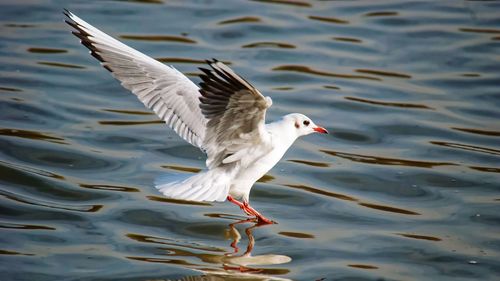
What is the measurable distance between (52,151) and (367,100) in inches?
143

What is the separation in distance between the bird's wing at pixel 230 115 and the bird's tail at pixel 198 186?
0.11 m

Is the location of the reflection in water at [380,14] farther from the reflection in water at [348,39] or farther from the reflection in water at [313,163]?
the reflection in water at [313,163]

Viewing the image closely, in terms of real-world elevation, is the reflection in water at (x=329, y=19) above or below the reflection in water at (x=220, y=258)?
above

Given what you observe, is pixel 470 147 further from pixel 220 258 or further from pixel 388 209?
pixel 220 258

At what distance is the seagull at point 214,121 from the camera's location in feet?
21.6

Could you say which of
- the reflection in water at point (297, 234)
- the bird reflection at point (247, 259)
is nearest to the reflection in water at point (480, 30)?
the reflection in water at point (297, 234)

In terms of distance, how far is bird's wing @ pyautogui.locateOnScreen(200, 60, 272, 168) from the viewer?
6434 mm

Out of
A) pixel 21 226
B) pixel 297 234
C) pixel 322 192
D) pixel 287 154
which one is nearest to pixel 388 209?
pixel 322 192

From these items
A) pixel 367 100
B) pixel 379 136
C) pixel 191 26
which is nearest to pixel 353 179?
pixel 379 136

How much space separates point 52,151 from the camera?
8789 mm

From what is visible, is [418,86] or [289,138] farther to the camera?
[418,86]

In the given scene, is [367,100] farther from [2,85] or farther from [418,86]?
[2,85]

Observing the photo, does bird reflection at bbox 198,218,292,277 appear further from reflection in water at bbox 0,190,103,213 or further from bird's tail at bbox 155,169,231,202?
reflection in water at bbox 0,190,103,213

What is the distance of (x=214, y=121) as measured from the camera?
683 centimetres
